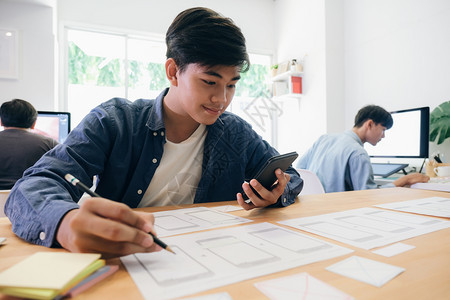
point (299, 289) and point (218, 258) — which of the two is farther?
point (218, 258)

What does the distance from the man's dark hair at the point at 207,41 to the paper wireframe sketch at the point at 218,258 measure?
0.52 m

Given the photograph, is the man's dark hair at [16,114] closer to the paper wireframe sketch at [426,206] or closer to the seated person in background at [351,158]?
the seated person in background at [351,158]

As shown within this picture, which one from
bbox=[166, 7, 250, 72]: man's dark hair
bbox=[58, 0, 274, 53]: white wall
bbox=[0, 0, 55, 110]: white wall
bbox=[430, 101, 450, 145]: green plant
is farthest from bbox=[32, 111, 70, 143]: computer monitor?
bbox=[430, 101, 450, 145]: green plant

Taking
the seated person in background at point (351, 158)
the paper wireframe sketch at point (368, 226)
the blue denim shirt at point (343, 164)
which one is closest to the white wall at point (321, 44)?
the seated person in background at point (351, 158)

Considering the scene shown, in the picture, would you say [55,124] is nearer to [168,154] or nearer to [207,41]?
[168,154]

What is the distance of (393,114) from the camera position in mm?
2559

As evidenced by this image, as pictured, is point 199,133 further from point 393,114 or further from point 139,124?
point 393,114

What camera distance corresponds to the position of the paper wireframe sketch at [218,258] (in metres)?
0.40

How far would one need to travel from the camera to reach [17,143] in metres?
2.06

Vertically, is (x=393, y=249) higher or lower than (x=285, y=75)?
lower

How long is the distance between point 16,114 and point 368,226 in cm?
234

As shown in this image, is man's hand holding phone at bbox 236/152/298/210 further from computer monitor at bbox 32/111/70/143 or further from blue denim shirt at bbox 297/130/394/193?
computer monitor at bbox 32/111/70/143

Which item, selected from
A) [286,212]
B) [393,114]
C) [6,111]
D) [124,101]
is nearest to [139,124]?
[124,101]

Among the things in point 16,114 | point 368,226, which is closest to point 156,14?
point 16,114
